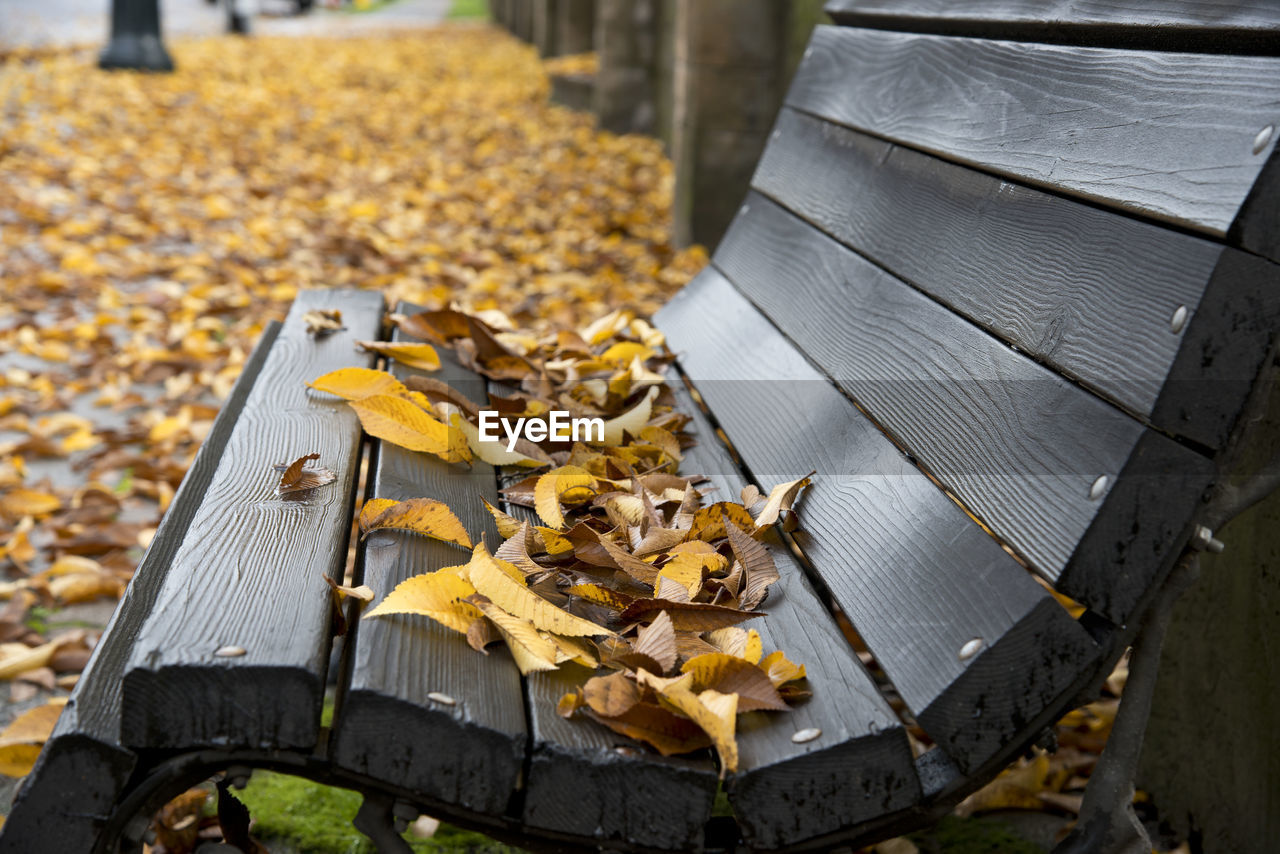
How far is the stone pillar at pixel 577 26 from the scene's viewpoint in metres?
11.2

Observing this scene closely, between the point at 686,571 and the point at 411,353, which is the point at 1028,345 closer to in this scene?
the point at 686,571

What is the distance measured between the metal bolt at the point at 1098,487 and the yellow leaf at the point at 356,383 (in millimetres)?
1054

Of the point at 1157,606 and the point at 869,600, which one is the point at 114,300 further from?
the point at 1157,606

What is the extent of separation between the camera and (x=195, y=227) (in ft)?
17.2

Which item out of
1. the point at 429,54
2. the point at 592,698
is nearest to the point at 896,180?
the point at 592,698

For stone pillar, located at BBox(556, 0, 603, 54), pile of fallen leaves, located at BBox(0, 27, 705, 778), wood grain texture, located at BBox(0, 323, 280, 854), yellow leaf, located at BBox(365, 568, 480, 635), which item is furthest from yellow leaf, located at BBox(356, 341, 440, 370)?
stone pillar, located at BBox(556, 0, 603, 54)

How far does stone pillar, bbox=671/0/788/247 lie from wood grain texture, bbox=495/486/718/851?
3956mm

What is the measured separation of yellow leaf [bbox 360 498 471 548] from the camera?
4.38 feet

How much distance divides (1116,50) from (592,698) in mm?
919

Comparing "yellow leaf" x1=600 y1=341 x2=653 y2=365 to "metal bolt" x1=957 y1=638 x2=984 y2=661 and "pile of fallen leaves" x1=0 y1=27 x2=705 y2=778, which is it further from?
"metal bolt" x1=957 y1=638 x2=984 y2=661

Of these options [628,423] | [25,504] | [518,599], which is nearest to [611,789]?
[518,599]

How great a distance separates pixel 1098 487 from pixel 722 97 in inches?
153

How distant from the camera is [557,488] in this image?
1528 millimetres

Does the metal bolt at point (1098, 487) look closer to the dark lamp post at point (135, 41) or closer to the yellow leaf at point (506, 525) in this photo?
the yellow leaf at point (506, 525)
